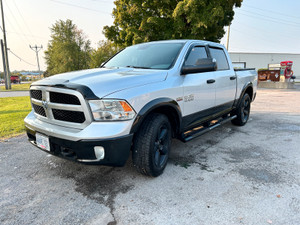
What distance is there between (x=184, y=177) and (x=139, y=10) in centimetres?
1543

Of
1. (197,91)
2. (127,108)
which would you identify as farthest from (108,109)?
(197,91)

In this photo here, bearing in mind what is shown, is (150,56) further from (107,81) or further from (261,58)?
(261,58)

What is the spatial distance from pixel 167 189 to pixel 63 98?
1.59 m

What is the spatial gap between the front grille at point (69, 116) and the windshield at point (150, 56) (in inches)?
52.4

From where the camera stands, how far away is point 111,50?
33500 millimetres

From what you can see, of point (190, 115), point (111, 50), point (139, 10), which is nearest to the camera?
point (190, 115)

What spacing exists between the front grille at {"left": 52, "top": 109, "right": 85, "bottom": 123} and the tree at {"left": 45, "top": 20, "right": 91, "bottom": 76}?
40564mm

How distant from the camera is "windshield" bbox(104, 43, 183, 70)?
124 inches

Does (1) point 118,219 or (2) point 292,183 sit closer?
(1) point 118,219

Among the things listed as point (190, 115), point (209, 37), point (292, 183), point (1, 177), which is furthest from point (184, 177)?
point (209, 37)

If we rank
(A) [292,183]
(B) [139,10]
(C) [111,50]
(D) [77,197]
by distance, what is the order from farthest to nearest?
(C) [111,50], (B) [139,10], (A) [292,183], (D) [77,197]

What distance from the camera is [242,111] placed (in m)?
5.25

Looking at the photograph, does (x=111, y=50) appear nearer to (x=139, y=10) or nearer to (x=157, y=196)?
(x=139, y=10)

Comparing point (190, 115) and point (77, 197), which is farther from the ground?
point (190, 115)
